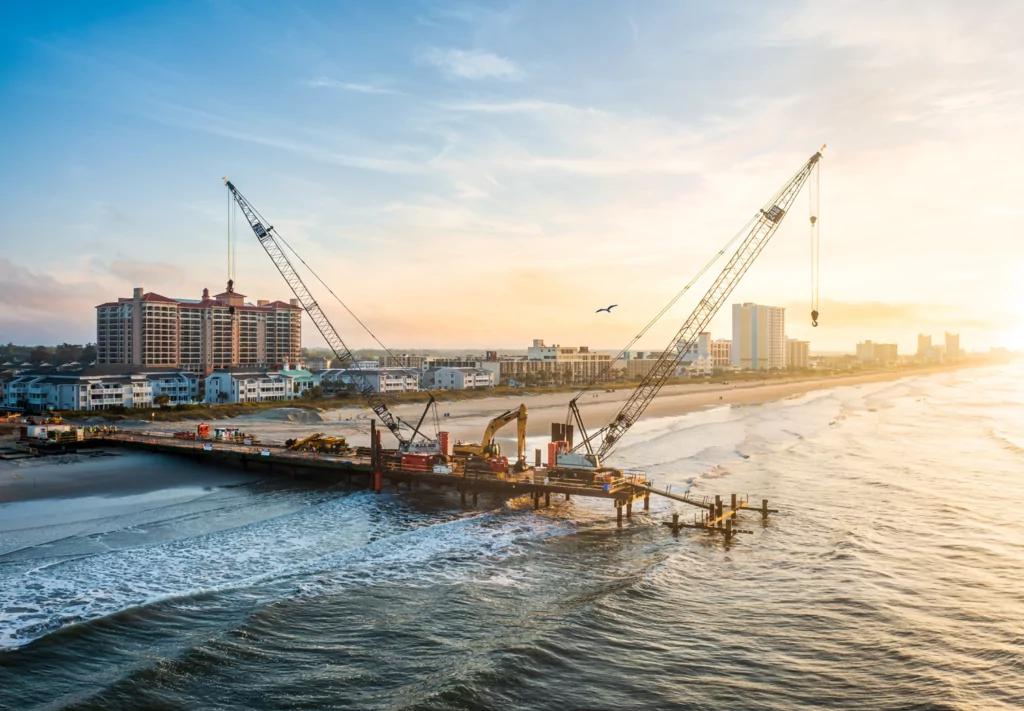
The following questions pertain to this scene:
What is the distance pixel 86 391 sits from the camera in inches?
3447

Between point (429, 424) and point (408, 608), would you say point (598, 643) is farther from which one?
point (429, 424)

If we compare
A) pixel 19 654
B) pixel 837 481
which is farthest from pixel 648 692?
pixel 837 481

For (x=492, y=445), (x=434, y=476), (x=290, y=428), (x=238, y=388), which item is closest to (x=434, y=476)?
(x=434, y=476)

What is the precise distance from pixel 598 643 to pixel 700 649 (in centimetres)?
307

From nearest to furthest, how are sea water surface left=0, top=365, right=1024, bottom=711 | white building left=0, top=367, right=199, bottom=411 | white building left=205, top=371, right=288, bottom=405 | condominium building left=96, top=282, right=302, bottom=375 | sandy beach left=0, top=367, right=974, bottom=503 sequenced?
1. sea water surface left=0, top=365, right=1024, bottom=711
2. sandy beach left=0, top=367, right=974, bottom=503
3. white building left=0, top=367, right=199, bottom=411
4. white building left=205, top=371, right=288, bottom=405
5. condominium building left=96, top=282, right=302, bottom=375

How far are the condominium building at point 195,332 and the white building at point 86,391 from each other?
32.1m

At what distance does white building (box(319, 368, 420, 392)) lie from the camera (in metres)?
122

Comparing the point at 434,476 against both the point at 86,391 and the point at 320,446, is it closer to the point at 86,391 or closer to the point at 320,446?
the point at 320,446

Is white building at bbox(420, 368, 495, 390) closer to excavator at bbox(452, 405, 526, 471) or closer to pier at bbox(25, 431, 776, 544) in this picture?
pier at bbox(25, 431, 776, 544)

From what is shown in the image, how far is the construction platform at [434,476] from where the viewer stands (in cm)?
3769

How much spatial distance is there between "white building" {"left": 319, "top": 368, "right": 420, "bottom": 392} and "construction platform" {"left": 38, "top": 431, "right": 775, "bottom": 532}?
196ft

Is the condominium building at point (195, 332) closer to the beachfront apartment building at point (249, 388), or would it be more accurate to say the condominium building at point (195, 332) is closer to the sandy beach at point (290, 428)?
the beachfront apartment building at point (249, 388)

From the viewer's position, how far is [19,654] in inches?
777

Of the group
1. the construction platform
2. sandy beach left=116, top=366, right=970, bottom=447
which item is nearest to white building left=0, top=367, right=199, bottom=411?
sandy beach left=116, top=366, right=970, bottom=447
